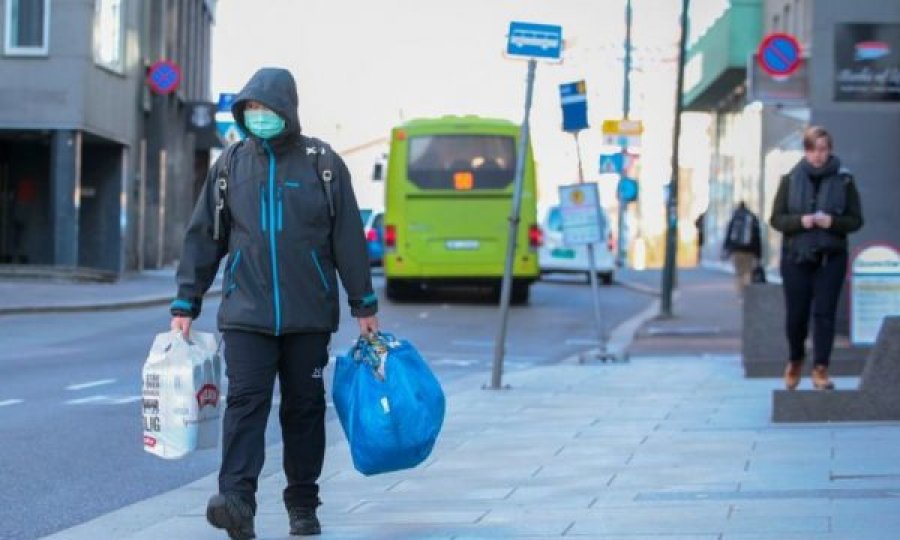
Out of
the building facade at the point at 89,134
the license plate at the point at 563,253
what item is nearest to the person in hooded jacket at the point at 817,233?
the building facade at the point at 89,134

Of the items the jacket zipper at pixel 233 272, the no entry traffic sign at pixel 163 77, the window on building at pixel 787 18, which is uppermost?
the window on building at pixel 787 18

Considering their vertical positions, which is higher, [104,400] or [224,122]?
[224,122]

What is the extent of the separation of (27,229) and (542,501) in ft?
113

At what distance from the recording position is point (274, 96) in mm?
7328

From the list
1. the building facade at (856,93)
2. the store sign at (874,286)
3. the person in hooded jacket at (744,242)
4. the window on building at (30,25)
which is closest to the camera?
the store sign at (874,286)

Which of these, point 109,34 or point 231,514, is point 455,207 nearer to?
point 109,34

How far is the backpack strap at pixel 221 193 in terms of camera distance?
7.48 m

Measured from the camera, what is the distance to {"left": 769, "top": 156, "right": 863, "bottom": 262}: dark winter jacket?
12070mm

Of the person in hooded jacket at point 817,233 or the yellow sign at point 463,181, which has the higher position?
the yellow sign at point 463,181

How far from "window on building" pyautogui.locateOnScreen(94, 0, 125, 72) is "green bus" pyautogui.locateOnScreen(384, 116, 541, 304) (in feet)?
26.7

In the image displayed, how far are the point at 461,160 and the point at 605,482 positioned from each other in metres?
24.8

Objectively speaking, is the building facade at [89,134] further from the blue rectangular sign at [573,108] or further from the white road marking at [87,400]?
the white road marking at [87,400]

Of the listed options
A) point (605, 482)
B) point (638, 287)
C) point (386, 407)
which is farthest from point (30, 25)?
point (386, 407)

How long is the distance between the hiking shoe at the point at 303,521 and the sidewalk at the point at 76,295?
1981cm
